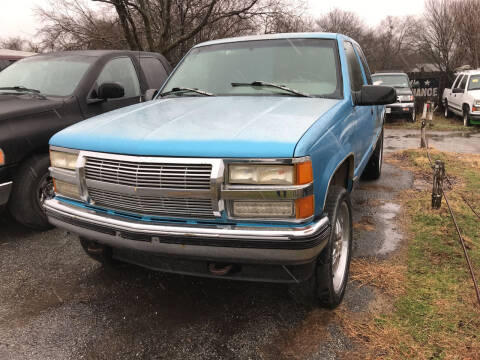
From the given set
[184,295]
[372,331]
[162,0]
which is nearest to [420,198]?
[372,331]

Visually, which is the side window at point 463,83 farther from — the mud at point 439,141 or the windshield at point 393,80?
the mud at point 439,141

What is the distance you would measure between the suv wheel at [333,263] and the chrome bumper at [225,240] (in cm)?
22

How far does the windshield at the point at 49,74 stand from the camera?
4.71 meters

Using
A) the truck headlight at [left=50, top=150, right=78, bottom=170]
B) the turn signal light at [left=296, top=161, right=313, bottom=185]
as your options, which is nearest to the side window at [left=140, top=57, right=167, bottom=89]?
the truck headlight at [left=50, top=150, right=78, bottom=170]

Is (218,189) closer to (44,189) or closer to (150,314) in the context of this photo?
(150,314)

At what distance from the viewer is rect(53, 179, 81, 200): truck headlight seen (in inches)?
104

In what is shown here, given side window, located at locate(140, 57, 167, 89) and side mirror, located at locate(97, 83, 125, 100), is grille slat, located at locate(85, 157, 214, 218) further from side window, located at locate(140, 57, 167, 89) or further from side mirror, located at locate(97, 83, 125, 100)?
side window, located at locate(140, 57, 167, 89)

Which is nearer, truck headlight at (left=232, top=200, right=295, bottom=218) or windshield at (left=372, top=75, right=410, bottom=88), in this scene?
truck headlight at (left=232, top=200, right=295, bottom=218)

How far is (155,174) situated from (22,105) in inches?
108

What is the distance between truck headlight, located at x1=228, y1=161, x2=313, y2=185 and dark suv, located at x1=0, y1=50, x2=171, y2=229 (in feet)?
8.97

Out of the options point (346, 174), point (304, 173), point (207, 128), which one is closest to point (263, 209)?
point (304, 173)

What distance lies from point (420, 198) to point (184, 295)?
11.8 ft

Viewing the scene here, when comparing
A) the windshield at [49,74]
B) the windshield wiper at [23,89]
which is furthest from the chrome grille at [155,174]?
the windshield wiper at [23,89]

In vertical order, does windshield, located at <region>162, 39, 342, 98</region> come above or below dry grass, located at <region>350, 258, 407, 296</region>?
above
